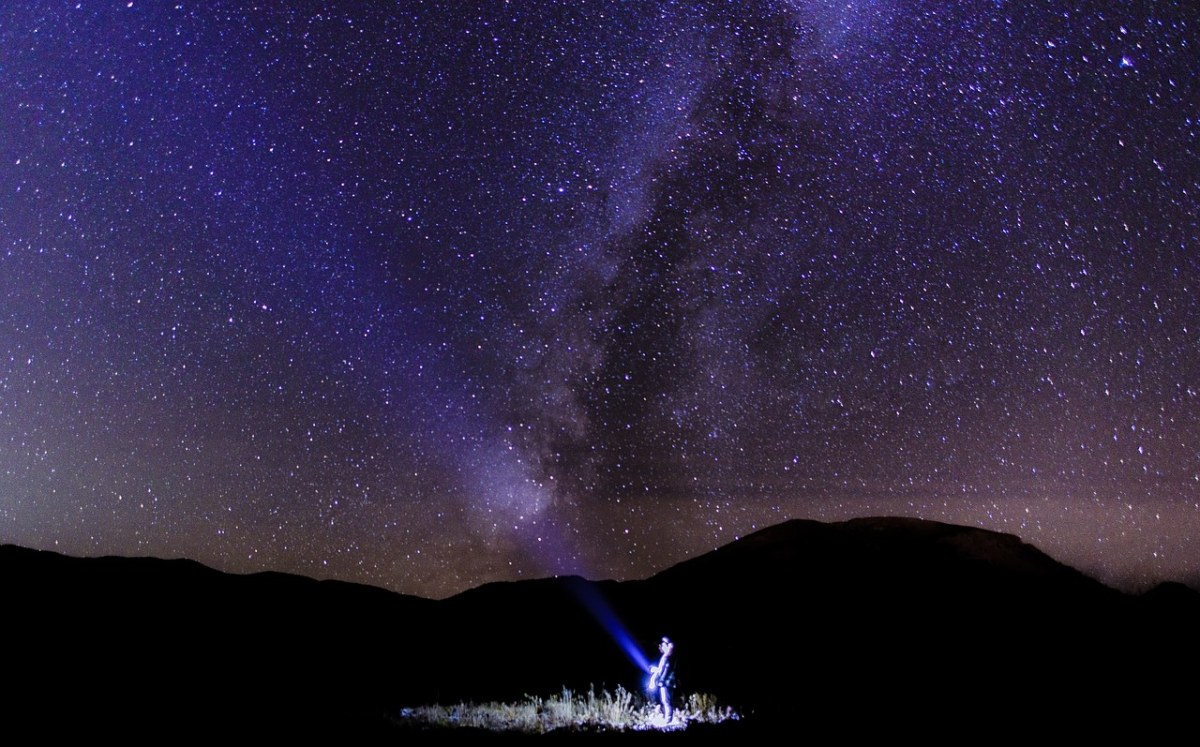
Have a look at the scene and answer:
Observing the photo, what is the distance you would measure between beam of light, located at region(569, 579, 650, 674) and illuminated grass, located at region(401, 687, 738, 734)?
857 cm

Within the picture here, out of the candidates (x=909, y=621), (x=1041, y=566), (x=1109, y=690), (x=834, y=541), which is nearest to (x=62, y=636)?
(x=1109, y=690)

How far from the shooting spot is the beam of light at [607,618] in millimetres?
21094

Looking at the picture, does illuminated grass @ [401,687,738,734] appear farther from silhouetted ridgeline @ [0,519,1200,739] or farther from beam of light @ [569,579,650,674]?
beam of light @ [569,579,650,674]

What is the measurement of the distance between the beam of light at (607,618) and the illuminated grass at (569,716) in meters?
8.57

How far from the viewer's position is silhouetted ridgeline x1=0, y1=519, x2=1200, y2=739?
27.1 feet

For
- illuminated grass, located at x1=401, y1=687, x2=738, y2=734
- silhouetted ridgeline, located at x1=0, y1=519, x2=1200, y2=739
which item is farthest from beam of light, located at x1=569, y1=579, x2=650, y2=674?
illuminated grass, located at x1=401, y1=687, x2=738, y2=734

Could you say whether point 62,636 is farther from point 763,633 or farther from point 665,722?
point 763,633

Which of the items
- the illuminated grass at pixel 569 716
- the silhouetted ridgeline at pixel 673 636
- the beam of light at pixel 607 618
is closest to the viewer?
the illuminated grass at pixel 569 716

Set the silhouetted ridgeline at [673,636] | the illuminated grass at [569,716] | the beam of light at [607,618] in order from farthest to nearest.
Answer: the beam of light at [607,618], the silhouetted ridgeline at [673,636], the illuminated grass at [569,716]

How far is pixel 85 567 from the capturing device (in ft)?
73.5

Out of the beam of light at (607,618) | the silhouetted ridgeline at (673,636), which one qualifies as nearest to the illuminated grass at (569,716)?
the silhouetted ridgeline at (673,636)

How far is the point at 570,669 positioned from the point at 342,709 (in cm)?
1057

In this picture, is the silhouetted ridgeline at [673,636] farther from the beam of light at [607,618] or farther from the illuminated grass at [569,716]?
the illuminated grass at [569,716]

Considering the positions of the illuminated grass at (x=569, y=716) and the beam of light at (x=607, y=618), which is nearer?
the illuminated grass at (x=569, y=716)
